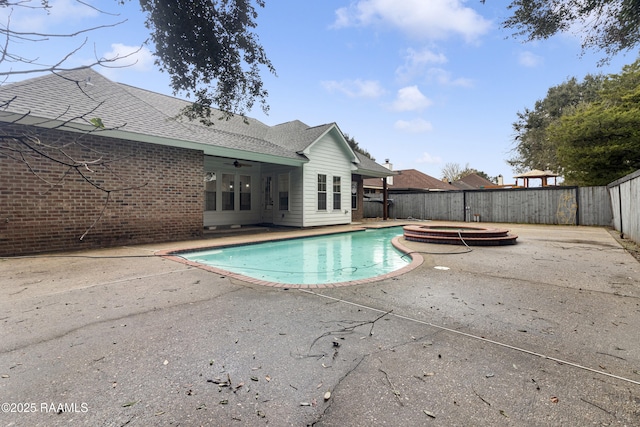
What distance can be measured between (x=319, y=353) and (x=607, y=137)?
19.6 m

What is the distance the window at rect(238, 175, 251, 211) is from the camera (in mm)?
14188

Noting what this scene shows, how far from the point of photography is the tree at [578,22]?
625 centimetres

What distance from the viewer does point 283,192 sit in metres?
14.1

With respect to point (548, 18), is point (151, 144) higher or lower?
lower

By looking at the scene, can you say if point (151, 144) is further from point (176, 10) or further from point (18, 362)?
point (18, 362)

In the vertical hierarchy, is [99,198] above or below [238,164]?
below

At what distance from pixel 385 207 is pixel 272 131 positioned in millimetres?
8278

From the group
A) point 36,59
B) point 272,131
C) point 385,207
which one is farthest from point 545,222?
point 36,59

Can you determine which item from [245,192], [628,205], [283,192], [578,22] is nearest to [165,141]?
[245,192]

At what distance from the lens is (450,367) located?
237cm

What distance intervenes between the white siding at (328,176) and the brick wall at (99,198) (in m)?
4.78

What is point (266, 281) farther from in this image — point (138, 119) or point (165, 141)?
point (138, 119)

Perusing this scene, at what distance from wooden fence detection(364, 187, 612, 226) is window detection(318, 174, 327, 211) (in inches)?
307

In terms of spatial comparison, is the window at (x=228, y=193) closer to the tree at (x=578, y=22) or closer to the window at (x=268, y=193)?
the window at (x=268, y=193)
